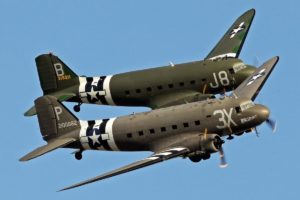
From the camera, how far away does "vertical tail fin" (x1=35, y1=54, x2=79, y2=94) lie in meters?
87.8

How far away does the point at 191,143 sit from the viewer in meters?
72.1

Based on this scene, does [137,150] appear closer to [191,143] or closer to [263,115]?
[191,143]

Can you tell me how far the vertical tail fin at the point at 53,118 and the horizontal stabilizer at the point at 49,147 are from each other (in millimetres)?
813

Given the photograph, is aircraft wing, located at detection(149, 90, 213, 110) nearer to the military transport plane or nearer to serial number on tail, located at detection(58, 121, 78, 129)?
the military transport plane

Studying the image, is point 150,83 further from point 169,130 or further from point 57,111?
point 169,130

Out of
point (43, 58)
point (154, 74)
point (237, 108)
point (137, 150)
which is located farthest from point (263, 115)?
point (43, 58)

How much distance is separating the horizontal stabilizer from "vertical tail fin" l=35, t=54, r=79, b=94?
37.6 ft

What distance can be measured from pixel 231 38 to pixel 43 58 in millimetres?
16656

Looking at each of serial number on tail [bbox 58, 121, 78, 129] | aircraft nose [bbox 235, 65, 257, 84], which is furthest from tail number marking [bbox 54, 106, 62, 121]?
aircraft nose [bbox 235, 65, 257, 84]

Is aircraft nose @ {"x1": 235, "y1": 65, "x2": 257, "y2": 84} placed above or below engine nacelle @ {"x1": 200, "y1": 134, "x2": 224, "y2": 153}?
above

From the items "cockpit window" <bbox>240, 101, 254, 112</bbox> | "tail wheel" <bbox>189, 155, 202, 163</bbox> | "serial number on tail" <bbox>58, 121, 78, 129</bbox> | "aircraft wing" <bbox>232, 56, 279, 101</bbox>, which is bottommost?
"tail wheel" <bbox>189, 155, 202, 163</bbox>

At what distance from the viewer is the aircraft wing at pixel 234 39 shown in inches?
3536

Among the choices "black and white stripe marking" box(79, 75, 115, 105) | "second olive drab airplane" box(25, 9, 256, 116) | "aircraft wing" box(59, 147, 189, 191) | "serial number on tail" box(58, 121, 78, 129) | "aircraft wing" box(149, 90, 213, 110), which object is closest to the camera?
"aircraft wing" box(59, 147, 189, 191)

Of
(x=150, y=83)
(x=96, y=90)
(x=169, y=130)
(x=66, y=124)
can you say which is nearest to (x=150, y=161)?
(x=169, y=130)
